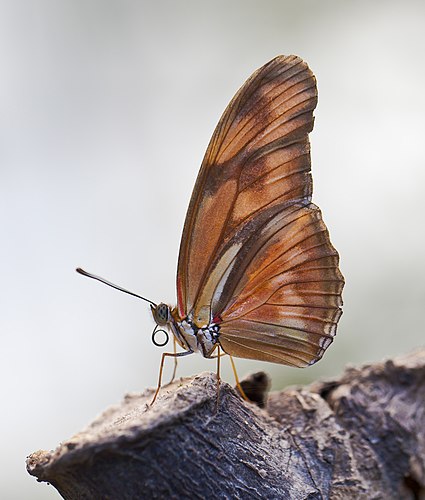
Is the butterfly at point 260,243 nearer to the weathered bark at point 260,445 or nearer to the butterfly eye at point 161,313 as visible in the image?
the butterfly eye at point 161,313

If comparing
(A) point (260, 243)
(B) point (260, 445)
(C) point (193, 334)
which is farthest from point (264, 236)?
(B) point (260, 445)

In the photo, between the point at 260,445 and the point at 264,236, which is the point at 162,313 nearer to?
the point at 264,236

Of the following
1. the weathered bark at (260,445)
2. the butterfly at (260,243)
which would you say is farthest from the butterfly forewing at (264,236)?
the weathered bark at (260,445)

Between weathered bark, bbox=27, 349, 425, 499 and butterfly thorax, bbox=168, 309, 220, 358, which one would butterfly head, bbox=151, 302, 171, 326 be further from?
weathered bark, bbox=27, 349, 425, 499

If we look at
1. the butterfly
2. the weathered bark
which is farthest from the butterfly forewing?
the weathered bark

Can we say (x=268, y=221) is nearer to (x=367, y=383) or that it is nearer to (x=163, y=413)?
(x=367, y=383)

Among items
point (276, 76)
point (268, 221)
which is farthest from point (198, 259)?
point (276, 76)
